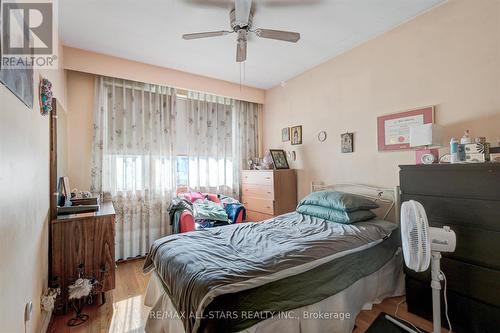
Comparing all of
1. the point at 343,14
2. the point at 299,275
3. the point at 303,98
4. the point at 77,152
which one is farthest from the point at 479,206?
the point at 77,152

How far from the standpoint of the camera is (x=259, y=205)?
377 cm

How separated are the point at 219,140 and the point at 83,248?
2.52 m

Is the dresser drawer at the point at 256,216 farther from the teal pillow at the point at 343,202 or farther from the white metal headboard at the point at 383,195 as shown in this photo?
the white metal headboard at the point at 383,195

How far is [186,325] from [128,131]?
285cm

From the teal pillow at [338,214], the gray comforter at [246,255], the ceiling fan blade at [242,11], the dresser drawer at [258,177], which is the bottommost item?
the gray comforter at [246,255]

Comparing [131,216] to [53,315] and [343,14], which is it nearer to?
[53,315]

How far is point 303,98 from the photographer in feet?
12.3

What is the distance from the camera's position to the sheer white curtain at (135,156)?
10.5 ft

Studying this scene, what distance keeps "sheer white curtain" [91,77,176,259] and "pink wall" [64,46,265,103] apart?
185mm

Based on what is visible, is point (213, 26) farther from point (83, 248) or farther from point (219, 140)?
point (83, 248)

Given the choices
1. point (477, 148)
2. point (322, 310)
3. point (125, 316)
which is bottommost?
point (125, 316)

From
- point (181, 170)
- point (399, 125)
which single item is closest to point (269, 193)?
point (181, 170)

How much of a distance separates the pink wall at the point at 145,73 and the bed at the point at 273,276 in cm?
245

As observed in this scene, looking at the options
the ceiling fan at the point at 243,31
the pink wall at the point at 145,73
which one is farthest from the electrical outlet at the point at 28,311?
the pink wall at the point at 145,73
